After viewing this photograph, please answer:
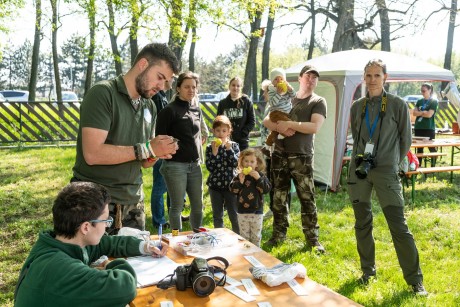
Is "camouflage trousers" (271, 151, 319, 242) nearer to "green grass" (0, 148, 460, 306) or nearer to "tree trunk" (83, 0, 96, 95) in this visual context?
"green grass" (0, 148, 460, 306)

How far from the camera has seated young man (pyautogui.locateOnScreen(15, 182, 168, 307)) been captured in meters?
1.76

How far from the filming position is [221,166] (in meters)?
4.73

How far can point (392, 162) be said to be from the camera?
3.76 m

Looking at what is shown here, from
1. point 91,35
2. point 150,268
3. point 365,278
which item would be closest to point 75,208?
point 150,268

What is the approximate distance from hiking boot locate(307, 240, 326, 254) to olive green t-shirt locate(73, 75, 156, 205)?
8.42ft

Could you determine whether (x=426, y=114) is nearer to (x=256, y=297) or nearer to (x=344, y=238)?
(x=344, y=238)

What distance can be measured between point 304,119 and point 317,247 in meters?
1.42

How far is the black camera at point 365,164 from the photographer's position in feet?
12.2

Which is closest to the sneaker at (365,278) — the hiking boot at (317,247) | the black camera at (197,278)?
the hiking boot at (317,247)

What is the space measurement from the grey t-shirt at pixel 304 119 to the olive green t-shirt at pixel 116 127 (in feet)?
7.11

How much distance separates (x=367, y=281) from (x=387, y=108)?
160 centimetres

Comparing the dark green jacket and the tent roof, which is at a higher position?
the tent roof

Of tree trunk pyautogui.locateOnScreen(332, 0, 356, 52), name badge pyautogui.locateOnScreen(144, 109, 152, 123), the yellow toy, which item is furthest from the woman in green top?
tree trunk pyautogui.locateOnScreen(332, 0, 356, 52)

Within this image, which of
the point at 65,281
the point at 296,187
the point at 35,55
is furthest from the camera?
the point at 35,55
